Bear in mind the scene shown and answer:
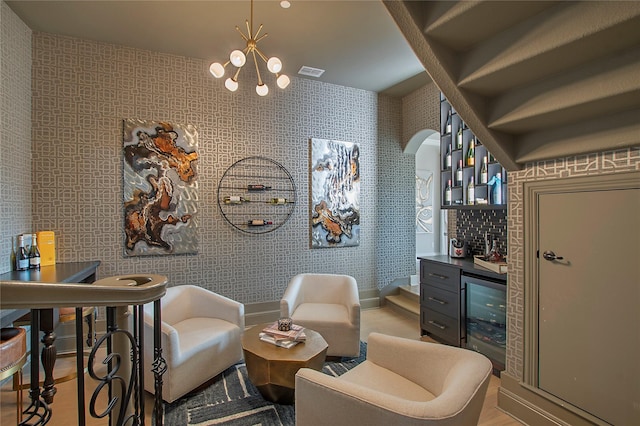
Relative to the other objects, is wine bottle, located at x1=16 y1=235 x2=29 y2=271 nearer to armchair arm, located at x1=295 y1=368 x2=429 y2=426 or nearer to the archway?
armchair arm, located at x1=295 y1=368 x2=429 y2=426

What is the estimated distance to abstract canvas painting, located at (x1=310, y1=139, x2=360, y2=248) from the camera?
418cm

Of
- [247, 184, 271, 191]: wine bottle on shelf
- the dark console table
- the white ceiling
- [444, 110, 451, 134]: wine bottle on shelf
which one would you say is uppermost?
the white ceiling

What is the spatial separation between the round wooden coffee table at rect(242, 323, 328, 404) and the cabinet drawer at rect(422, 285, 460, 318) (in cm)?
144

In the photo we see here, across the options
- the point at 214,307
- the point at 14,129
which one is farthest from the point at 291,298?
the point at 14,129

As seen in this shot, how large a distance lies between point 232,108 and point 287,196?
1.23 m

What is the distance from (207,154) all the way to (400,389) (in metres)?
3.06

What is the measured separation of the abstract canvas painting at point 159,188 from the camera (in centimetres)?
335

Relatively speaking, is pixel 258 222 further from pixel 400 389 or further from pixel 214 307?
pixel 400 389

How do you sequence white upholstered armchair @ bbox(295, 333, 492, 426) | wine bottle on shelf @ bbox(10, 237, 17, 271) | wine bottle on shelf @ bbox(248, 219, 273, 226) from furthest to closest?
wine bottle on shelf @ bbox(248, 219, 273, 226) < wine bottle on shelf @ bbox(10, 237, 17, 271) < white upholstered armchair @ bbox(295, 333, 492, 426)

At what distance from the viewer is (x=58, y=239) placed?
10.2 feet

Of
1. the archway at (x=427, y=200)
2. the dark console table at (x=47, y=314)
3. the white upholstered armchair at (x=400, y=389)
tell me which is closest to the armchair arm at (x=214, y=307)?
the dark console table at (x=47, y=314)

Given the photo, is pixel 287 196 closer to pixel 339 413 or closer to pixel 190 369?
pixel 190 369

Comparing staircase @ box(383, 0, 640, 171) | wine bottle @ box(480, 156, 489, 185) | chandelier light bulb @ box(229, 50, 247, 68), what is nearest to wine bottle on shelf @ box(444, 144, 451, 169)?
wine bottle @ box(480, 156, 489, 185)

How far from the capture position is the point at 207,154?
3658 millimetres
